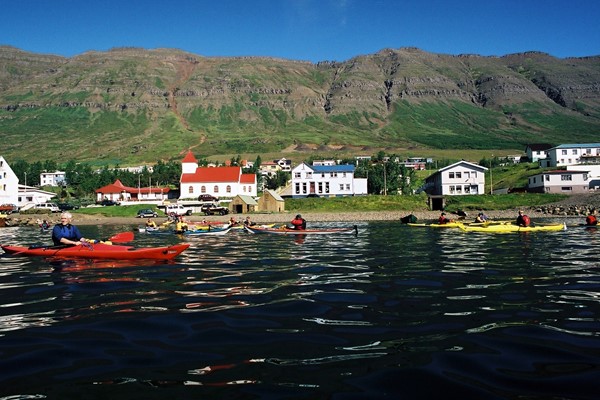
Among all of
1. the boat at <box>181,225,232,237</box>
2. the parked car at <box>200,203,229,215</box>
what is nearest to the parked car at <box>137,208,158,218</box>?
the parked car at <box>200,203,229,215</box>


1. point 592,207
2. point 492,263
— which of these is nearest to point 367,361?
point 492,263

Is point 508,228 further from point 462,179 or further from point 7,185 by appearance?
point 7,185

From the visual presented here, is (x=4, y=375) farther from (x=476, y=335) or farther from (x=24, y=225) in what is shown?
(x=24, y=225)

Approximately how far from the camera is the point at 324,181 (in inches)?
4493

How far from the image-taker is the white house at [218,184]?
11306cm

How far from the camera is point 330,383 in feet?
21.9

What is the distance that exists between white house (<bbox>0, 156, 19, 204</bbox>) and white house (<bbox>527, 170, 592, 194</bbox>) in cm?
11915

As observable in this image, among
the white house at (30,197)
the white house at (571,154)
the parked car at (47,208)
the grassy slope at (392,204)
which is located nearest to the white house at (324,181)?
the grassy slope at (392,204)

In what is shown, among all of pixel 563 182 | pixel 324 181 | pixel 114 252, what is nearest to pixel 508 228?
pixel 114 252

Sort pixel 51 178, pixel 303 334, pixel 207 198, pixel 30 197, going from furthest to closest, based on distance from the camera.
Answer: pixel 51 178, pixel 30 197, pixel 207 198, pixel 303 334

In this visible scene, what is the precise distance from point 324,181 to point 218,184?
2585 cm

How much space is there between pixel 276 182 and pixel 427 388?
446 feet

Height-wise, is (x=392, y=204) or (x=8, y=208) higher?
Answer: (x=8, y=208)

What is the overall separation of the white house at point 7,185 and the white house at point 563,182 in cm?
11915
